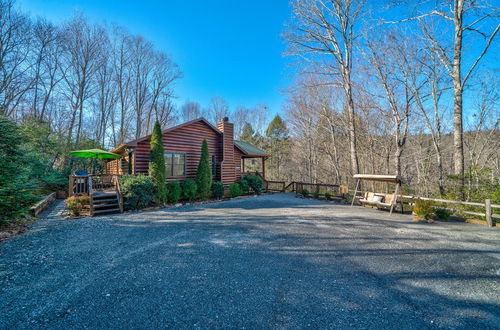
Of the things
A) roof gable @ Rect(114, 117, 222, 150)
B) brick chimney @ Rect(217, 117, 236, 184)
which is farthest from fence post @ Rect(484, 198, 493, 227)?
roof gable @ Rect(114, 117, 222, 150)

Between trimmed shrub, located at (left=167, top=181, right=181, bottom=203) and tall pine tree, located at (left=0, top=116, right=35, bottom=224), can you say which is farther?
trimmed shrub, located at (left=167, top=181, right=181, bottom=203)

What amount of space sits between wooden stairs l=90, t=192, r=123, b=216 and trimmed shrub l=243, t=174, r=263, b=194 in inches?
314

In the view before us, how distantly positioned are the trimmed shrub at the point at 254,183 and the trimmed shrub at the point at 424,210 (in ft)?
29.5

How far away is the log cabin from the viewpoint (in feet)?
33.2

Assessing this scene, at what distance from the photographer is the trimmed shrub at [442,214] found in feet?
22.4

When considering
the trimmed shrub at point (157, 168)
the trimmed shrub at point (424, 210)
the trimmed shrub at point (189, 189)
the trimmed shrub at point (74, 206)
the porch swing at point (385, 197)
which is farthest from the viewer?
the trimmed shrub at point (189, 189)

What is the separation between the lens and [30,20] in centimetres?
1454

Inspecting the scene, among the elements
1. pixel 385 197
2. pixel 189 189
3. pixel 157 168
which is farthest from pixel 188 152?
pixel 385 197

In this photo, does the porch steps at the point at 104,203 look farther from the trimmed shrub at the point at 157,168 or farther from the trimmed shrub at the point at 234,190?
the trimmed shrub at the point at 234,190

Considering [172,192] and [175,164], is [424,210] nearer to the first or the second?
[172,192]

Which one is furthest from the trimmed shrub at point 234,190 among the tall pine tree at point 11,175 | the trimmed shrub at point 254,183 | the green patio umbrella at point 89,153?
the tall pine tree at point 11,175

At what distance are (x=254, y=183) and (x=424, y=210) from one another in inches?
368

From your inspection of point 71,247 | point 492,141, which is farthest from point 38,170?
point 492,141

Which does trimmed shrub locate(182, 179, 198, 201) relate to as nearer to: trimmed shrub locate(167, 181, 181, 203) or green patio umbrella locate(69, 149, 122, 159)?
trimmed shrub locate(167, 181, 181, 203)
